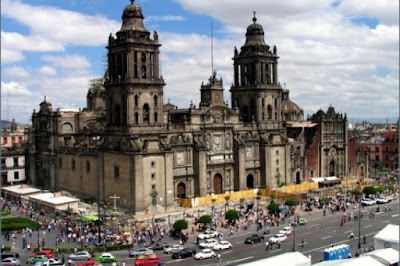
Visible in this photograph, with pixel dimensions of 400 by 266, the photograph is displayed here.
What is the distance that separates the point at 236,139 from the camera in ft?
241

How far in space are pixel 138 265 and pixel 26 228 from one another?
19.2 m

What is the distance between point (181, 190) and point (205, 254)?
24651 mm

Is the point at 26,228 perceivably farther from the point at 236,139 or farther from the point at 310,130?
the point at 310,130

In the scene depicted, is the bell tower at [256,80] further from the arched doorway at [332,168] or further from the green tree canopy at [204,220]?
the green tree canopy at [204,220]

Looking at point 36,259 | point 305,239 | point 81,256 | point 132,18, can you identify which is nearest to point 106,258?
point 81,256

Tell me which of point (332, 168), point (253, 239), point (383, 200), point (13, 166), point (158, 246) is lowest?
point (158, 246)

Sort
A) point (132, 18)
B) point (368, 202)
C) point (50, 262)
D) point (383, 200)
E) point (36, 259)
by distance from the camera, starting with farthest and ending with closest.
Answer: point (383, 200), point (368, 202), point (132, 18), point (36, 259), point (50, 262)

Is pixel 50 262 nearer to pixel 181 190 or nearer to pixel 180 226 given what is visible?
pixel 180 226

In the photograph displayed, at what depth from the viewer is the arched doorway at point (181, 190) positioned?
67875mm

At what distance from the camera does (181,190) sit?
224 ft

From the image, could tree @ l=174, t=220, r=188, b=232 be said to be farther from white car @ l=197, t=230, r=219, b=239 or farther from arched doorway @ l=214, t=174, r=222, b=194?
arched doorway @ l=214, t=174, r=222, b=194

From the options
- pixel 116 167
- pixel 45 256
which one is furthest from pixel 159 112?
pixel 45 256

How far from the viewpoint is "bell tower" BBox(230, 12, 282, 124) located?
78.2m

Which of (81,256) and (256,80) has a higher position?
(256,80)
